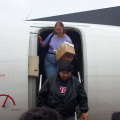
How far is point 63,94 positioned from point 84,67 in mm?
1365

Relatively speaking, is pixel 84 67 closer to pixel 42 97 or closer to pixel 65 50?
pixel 65 50

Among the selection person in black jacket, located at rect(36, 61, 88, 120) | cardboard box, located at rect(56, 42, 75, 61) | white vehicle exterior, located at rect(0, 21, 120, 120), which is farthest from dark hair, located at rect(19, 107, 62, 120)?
white vehicle exterior, located at rect(0, 21, 120, 120)

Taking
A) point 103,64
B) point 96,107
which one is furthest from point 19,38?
point 96,107

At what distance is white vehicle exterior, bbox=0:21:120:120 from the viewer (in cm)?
526

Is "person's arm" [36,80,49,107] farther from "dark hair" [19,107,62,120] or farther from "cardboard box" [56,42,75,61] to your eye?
"dark hair" [19,107,62,120]

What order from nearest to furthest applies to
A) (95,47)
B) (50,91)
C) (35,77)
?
1. (50,91)
2. (35,77)
3. (95,47)

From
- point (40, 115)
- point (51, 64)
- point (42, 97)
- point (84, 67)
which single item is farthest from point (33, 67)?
point (40, 115)

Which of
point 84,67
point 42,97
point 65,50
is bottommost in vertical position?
point 42,97

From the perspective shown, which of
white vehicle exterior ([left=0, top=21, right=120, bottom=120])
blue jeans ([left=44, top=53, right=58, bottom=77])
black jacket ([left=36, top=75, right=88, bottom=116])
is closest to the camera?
black jacket ([left=36, top=75, right=88, bottom=116])

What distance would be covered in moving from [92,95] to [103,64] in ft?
2.62

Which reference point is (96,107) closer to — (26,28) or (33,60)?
(33,60)

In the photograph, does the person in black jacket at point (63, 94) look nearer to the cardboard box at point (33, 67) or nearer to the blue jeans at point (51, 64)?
the cardboard box at point (33, 67)

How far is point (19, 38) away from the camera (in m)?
5.49

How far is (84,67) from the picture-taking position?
5.64 m
